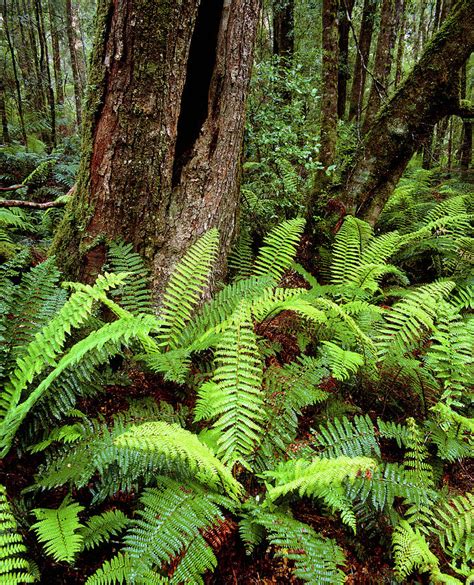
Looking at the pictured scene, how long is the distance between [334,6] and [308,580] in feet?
21.8

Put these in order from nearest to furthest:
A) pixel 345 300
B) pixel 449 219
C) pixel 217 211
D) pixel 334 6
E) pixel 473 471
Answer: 1. pixel 473 471
2. pixel 217 211
3. pixel 345 300
4. pixel 449 219
5. pixel 334 6

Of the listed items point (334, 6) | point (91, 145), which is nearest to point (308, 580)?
point (91, 145)

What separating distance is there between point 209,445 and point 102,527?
0.65 meters

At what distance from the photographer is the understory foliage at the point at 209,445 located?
170cm

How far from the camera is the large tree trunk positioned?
4.33 meters

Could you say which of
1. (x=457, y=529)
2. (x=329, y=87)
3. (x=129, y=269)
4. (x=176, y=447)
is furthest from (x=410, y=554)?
(x=329, y=87)

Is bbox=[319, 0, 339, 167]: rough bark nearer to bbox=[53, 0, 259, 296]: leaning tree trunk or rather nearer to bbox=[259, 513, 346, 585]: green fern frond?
bbox=[53, 0, 259, 296]: leaning tree trunk

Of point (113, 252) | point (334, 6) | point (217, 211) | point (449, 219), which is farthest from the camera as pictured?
point (334, 6)

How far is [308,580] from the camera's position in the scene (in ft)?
5.59

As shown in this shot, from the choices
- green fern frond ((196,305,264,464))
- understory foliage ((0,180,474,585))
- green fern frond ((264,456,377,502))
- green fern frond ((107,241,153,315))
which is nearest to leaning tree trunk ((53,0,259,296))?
green fern frond ((107,241,153,315))

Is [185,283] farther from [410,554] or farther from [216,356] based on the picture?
[410,554]

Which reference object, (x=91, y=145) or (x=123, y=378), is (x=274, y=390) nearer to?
(x=123, y=378)

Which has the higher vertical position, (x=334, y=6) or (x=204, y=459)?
(x=334, y=6)

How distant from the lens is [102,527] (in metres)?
1.79
